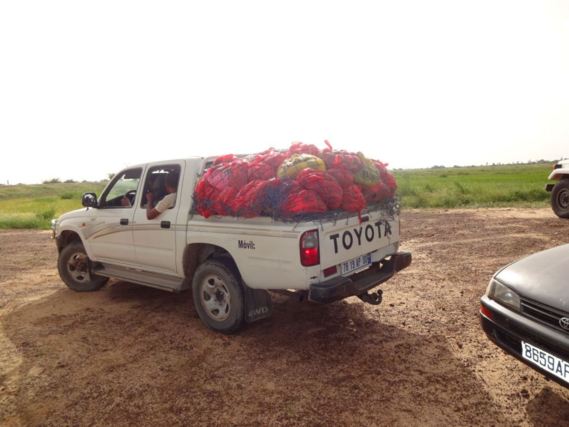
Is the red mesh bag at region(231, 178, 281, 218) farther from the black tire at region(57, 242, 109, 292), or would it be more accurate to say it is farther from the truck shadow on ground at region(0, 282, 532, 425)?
the black tire at region(57, 242, 109, 292)

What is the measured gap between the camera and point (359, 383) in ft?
10.2

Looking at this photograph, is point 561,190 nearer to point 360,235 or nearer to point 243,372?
point 360,235

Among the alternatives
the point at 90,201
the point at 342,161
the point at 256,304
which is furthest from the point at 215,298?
the point at 90,201

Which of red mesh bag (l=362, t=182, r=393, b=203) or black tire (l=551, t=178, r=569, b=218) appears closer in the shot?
red mesh bag (l=362, t=182, r=393, b=203)

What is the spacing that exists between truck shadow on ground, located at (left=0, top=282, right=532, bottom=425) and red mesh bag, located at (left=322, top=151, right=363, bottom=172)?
5.56 ft

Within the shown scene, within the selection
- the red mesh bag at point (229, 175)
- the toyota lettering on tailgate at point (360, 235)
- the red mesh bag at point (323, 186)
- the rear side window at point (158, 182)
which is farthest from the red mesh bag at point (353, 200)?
the rear side window at point (158, 182)

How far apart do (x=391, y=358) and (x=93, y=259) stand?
4.23 m

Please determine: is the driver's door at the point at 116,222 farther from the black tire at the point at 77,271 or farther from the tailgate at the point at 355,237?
the tailgate at the point at 355,237

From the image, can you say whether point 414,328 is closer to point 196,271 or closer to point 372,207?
point 372,207

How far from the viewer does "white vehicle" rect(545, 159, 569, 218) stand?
1034 centimetres

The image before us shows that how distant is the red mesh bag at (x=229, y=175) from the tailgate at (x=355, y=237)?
3.25 ft

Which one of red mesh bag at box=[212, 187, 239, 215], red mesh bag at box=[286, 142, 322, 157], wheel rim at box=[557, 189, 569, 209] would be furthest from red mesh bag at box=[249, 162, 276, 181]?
wheel rim at box=[557, 189, 569, 209]

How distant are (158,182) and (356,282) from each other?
2.69 meters

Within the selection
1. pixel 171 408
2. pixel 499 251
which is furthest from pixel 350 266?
pixel 499 251
